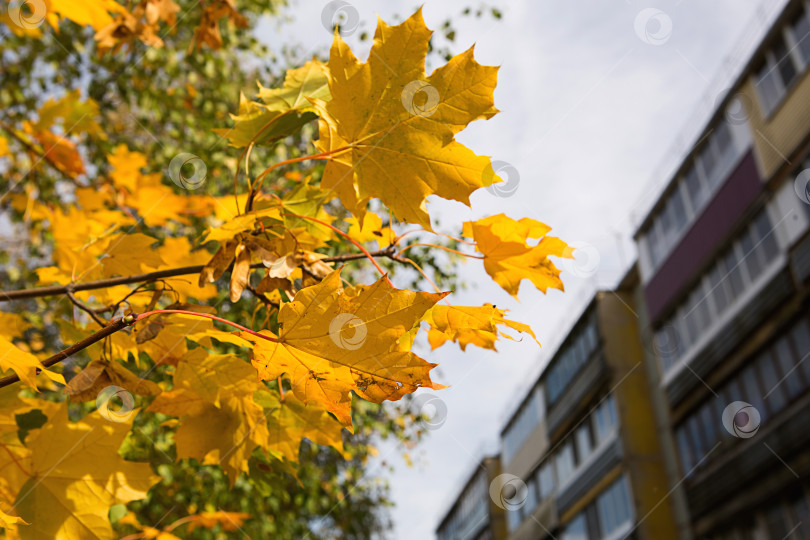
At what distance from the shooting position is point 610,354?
16.9 meters

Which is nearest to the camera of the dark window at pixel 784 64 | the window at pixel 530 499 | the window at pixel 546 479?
the dark window at pixel 784 64

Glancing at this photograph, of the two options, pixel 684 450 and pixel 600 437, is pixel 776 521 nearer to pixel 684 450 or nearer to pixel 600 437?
pixel 684 450

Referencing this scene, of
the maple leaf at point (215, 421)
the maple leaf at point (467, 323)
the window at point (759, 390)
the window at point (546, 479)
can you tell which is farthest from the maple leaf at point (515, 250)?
the window at point (546, 479)

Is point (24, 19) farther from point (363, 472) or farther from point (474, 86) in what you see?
point (363, 472)

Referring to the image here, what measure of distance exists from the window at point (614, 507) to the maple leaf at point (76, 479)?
15882 mm

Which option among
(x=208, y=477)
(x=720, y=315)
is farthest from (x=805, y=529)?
(x=208, y=477)

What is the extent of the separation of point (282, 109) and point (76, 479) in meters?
0.77

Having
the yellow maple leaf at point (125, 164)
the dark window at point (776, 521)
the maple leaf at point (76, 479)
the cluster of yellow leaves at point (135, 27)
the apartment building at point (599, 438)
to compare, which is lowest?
the maple leaf at point (76, 479)

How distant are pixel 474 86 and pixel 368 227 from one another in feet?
1.53

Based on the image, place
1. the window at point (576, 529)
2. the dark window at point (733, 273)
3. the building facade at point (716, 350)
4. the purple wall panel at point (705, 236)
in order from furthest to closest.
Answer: the window at point (576, 529)
the dark window at point (733, 273)
the purple wall panel at point (705, 236)
the building facade at point (716, 350)

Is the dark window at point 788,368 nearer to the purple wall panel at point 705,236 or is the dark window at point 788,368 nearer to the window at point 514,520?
the purple wall panel at point 705,236

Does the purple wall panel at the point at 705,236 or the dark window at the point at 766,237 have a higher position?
the purple wall panel at the point at 705,236

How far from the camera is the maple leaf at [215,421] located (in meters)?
1.15

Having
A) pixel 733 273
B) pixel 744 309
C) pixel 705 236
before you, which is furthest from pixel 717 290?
pixel 744 309
